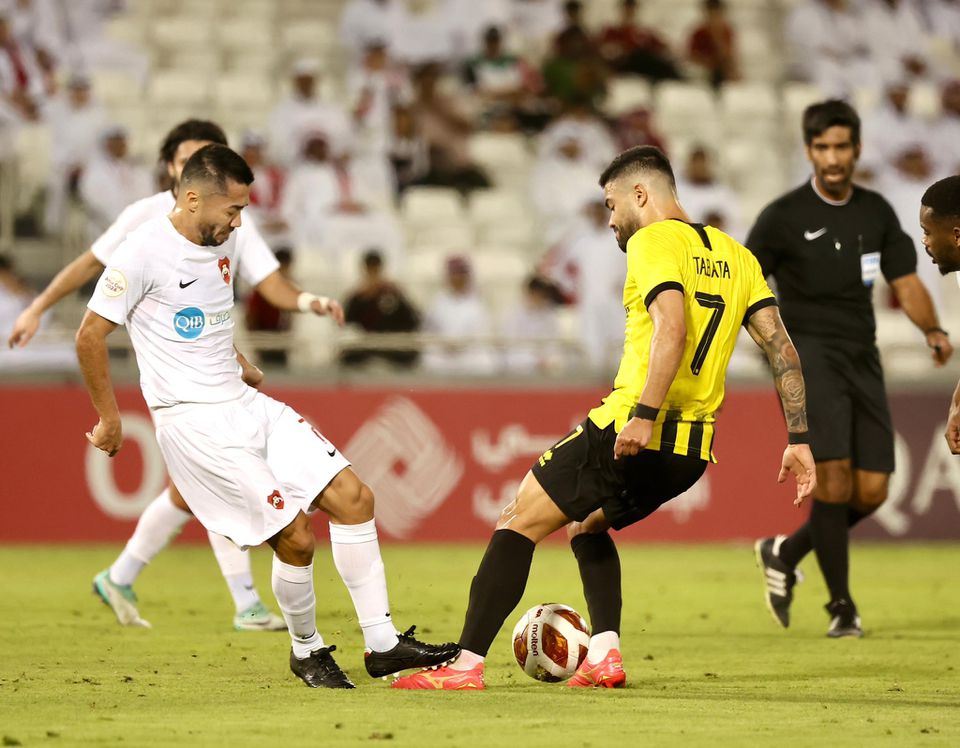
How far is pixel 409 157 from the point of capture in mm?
17547

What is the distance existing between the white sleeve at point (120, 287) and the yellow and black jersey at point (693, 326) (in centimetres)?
196

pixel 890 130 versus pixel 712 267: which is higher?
pixel 890 130

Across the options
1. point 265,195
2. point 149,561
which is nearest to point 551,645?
point 149,561

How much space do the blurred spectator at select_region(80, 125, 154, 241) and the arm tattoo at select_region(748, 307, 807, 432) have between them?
33.4ft

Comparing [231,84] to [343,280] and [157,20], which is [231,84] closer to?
[157,20]

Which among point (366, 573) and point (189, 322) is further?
point (189, 322)

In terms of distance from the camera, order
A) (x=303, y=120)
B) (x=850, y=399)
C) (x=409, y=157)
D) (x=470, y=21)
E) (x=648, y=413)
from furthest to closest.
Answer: (x=470, y=21) < (x=409, y=157) < (x=303, y=120) < (x=850, y=399) < (x=648, y=413)

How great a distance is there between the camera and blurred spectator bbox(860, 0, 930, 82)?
2070cm

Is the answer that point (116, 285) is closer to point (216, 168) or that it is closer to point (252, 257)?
point (216, 168)

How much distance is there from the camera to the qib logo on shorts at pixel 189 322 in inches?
269

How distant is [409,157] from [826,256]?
364 inches

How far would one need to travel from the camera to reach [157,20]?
18.9m

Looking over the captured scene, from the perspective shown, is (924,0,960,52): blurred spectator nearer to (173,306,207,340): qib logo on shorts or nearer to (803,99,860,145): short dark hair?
(803,99,860,145): short dark hair

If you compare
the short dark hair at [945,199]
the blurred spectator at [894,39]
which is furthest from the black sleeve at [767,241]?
the blurred spectator at [894,39]
